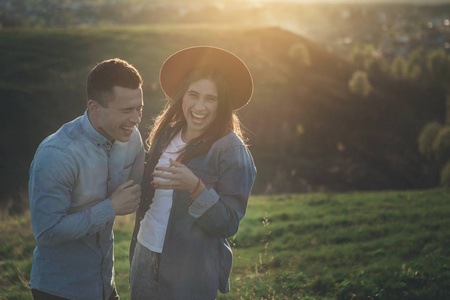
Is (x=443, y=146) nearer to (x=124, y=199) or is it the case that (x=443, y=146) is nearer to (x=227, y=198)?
(x=227, y=198)

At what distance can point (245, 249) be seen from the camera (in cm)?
812

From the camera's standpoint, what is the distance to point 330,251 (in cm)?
775

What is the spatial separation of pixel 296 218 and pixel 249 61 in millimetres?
39507

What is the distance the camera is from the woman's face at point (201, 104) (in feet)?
9.59

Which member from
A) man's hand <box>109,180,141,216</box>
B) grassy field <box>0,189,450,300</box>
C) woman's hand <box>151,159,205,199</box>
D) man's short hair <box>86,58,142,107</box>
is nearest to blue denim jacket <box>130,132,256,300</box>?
woman's hand <box>151,159,205,199</box>

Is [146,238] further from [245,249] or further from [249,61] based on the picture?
[249,61]

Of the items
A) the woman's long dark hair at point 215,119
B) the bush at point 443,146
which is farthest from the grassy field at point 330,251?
the bush at point 443,146

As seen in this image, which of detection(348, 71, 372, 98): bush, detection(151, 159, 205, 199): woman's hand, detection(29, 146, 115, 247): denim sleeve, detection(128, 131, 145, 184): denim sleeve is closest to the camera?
detection(29, 146, 115, 247): denim sleeve

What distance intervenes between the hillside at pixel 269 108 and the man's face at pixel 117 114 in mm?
17470

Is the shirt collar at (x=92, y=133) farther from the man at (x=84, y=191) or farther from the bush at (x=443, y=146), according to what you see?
the bush at (x=443, y=146)

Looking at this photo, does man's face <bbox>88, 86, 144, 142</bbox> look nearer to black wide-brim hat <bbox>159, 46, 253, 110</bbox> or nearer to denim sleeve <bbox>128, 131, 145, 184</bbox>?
denim sleeve <bbox>128, 131, 145, 184</bbox>

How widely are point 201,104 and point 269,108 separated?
3599 centimetres

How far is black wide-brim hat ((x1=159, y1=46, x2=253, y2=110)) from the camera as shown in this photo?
3.00 m

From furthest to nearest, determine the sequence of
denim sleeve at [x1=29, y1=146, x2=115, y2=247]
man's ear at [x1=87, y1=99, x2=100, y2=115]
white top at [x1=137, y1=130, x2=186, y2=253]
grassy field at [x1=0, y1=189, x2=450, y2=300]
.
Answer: grassy field at [x1=0, y1=189, x2=450, y2=300] < white top at [x1=137, y1=130, x2=186, y2=253] < man's ear at [x1=87, y1=99, x2=100, y2=115] < denim sleeve at [x1=29, y1=146, x2=115, y2=247]
